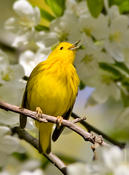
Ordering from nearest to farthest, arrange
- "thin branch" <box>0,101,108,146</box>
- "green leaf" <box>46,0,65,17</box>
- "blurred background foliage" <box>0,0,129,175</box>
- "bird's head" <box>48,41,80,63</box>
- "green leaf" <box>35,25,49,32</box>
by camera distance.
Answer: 1. "thin branch" <box>0,101,108,146</box>
2. "blurred background foliage" <box>0,0,129,175</box>
3. "green leaf" <box>46,0,65,17</box>
4. "green leaf" <box>35,25,49,32</box>
5. "bird's head" <box>48,41,80,63</box>

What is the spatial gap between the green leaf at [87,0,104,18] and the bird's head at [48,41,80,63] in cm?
29

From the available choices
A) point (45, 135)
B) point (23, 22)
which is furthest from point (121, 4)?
point (45, 135)

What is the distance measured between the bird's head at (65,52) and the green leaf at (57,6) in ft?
0.80

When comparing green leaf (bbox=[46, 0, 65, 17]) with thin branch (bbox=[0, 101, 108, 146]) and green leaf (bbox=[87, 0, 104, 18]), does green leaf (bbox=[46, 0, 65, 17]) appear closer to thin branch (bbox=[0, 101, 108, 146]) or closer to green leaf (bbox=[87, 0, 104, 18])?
green leaf (bbox=[87, 0, 104, 18])

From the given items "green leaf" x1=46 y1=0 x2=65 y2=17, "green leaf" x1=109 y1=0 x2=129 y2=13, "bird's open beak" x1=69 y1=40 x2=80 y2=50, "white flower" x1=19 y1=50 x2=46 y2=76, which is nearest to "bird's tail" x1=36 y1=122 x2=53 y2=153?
"white flower" x1=19 y1=50 x2=46 y2=76

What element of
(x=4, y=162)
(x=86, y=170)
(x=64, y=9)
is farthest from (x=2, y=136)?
(x=86, y=170)

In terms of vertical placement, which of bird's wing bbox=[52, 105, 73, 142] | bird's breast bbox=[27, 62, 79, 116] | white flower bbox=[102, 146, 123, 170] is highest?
white flower bbox=[102, 146, 123, 170]

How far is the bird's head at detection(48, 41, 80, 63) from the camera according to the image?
282 centimetres

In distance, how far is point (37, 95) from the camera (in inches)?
106

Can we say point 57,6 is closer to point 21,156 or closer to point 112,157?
point 21,156

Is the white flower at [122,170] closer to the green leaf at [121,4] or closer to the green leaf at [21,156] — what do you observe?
the green leaf at [121,4]

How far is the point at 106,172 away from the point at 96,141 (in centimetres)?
33

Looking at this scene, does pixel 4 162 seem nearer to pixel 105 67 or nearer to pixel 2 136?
pixel 2 136

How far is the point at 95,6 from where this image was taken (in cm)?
242
